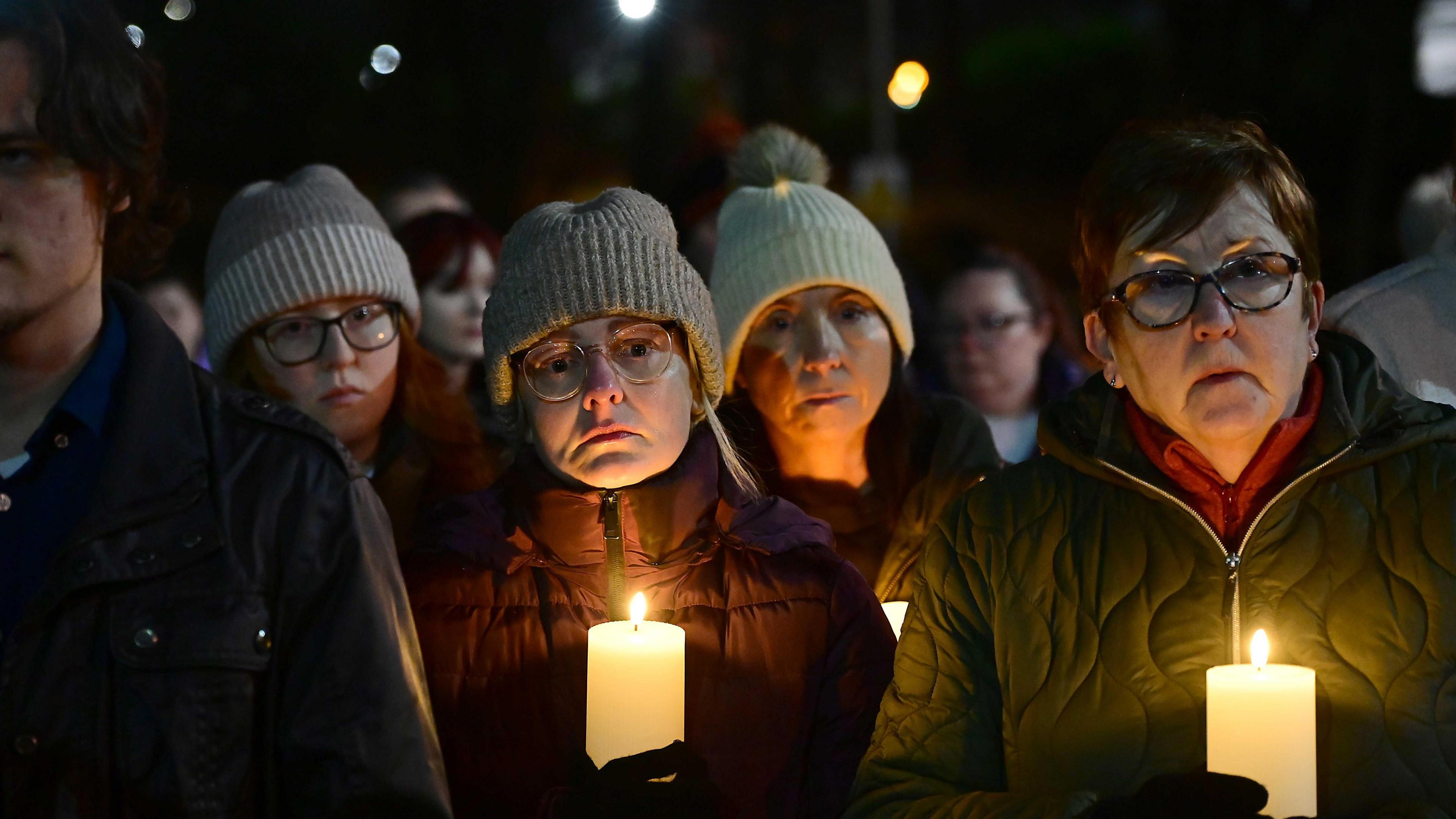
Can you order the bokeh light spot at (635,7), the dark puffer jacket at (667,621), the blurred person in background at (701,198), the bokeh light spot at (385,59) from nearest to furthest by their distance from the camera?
the dark puffer jacket at (667,621) → the blurred person in background at (701,198) → the bokeh light spot at (635,7) → the bokeh light spot at (385,59)

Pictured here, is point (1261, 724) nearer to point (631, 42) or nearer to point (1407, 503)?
point (1407, 503)

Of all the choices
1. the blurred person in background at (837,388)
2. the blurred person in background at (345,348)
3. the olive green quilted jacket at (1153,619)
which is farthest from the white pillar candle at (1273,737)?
the blurred person in background at (345,348)

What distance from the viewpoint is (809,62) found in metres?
17.2

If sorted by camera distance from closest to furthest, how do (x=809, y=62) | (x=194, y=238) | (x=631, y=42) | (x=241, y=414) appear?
(x=241, y=414)
(x=194, y=238)
(x=631, y=42)
(x=809, y=62)

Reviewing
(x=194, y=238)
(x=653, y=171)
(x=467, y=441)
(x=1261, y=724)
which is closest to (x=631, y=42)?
(x=653, y=171)

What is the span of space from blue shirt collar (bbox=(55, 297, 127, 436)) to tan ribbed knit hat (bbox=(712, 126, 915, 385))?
1.72 metres

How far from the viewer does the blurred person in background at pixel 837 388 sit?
12.6 ft

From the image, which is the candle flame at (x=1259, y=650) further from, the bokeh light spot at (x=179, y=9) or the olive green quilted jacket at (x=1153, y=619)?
the bokeh light spot at (x=179, y=9)

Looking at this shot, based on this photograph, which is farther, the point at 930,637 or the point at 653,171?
the point at 653,171

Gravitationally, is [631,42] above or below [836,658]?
above

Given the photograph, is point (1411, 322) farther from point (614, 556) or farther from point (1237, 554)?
point (614, 556)

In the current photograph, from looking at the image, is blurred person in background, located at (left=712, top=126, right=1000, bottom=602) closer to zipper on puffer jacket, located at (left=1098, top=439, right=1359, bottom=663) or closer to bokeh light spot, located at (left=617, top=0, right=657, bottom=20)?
zipper on puffer jacket, located at (left=1098, top=439, right=1359, bottom=663)

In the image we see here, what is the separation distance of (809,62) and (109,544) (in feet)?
51.5

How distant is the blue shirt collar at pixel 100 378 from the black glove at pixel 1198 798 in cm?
167
